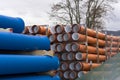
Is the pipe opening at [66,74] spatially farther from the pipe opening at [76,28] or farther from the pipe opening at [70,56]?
the pipe opening at [76,28]

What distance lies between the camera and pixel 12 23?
17.0 ft

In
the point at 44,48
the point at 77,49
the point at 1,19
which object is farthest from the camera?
the point at 77,49

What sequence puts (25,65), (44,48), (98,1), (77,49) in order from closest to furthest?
(25,65) < (44,48) < (77,49) < (98,1)

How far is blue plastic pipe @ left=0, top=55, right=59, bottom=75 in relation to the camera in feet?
13.6

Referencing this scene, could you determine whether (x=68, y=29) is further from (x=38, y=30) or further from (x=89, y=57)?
(x=89, y=57)

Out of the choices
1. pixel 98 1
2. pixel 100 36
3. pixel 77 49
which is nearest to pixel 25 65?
pixel 77 49

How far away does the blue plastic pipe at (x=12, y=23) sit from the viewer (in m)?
4.95

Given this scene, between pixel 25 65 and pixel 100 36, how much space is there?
6.64 m

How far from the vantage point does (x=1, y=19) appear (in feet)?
16.1

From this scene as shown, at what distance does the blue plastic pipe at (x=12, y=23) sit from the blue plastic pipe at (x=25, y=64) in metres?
0.76

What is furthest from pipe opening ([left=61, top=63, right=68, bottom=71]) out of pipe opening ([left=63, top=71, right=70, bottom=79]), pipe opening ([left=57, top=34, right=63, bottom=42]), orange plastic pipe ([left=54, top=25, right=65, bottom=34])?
orange plastic pipe ([left=54, top=25, right=65, bottom=34])

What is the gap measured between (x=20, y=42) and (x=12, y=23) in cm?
71

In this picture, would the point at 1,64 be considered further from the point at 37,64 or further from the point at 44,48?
the point at 44,48

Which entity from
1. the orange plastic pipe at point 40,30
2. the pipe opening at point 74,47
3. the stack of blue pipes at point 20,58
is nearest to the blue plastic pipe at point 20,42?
the stack of blue pipes at point 20,58
